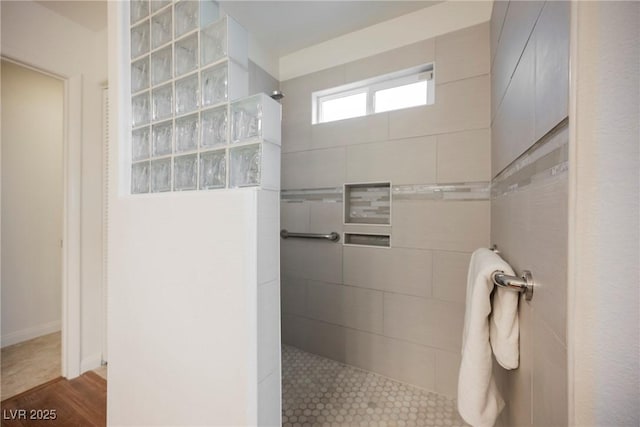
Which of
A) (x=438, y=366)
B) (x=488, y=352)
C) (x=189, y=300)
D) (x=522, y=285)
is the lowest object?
(x=438, y=366)

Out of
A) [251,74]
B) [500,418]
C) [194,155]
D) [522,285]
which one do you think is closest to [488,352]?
[522,285]

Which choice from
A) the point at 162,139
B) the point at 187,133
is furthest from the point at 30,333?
the point at 187,133

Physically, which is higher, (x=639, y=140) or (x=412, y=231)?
(x=639, y=140)

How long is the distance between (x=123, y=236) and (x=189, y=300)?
45cm

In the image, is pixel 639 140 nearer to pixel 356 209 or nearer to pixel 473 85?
pixel 473 85

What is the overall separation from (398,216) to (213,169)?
118 centimetres

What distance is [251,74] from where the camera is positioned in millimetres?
1856

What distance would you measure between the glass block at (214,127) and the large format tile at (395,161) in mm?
1099

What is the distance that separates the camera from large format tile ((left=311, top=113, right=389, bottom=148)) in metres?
1.73

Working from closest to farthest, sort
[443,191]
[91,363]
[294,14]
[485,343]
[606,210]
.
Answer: [606,210] < [485,343] < [443,191] < [294,14] < [91,363]

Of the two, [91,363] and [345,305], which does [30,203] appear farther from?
[345,305]

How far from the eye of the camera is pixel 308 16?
5.46ft

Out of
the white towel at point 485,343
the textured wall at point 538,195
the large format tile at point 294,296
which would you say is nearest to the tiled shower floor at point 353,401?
the large format tile at point 294,296

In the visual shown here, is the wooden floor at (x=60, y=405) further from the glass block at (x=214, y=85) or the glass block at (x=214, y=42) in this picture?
the glass block at (x=214, y=42)
